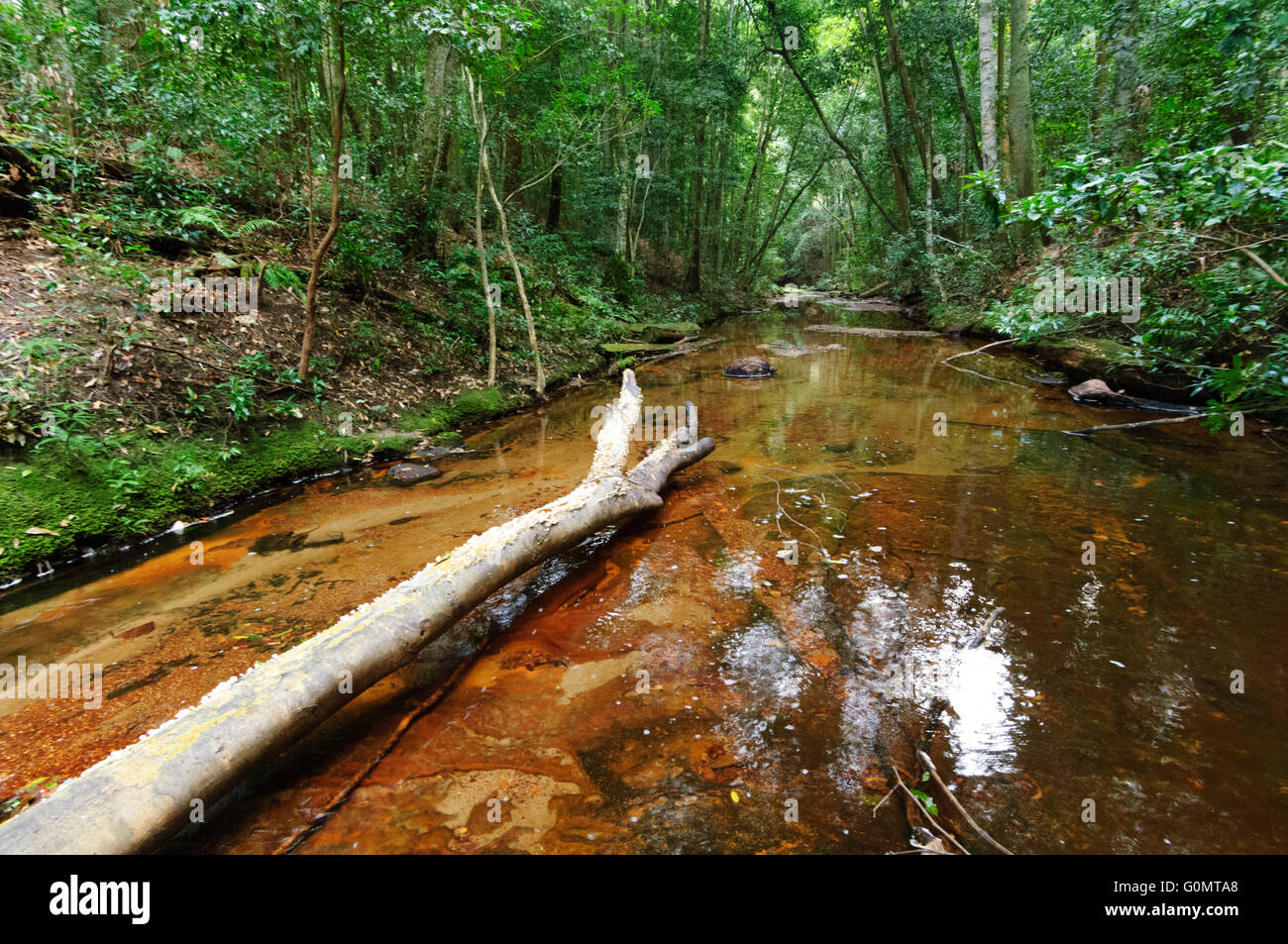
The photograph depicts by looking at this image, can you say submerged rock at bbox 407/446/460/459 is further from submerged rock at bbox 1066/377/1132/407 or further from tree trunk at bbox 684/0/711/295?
tree trunk at bbox 684/0/711/295

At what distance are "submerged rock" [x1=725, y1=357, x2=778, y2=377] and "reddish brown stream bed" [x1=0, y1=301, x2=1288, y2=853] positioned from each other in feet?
18.9

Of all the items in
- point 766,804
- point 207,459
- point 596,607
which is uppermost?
point 207,459

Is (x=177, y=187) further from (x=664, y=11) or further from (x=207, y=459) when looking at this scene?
(x=664, y=11)

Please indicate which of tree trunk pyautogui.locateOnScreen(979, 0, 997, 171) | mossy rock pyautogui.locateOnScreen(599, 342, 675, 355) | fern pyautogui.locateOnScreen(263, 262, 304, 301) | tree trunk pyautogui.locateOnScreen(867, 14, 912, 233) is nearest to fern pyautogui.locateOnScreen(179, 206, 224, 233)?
fern pyautogui.locateOnScreen(263, 262, 304, 301)

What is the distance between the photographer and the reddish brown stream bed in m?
2.07

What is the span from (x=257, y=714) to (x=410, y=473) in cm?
409

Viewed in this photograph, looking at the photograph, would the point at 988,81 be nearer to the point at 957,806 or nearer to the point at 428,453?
the point at 428,453

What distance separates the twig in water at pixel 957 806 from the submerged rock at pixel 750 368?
372 inches

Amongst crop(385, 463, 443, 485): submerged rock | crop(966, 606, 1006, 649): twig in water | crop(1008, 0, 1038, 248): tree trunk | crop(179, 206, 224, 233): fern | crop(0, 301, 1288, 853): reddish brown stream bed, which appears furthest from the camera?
crop(1008, 0, 1038, 248): tree trunk

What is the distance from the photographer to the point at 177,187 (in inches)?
263

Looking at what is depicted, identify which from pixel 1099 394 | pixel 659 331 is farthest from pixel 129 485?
pixel 659 331
